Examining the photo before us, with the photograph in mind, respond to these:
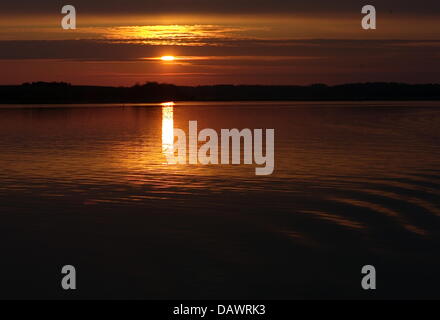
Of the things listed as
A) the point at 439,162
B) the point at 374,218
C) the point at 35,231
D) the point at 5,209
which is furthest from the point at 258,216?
the point at 439,162

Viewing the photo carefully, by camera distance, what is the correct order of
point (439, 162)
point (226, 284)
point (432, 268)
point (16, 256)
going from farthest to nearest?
point (439, 162)
point (16, 256)
point (432, 268)
point (226, 284)

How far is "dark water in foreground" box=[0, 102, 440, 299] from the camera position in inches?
460

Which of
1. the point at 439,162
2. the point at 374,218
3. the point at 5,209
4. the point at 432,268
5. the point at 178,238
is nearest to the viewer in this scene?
the point at 432,268

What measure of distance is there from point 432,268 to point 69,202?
10003 millimetres

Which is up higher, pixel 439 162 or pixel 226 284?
pixel 439 162

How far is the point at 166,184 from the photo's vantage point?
72.8ft

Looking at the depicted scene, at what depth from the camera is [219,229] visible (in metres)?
15.5

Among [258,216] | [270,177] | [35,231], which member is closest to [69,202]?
[35,231]

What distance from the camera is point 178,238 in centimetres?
1465

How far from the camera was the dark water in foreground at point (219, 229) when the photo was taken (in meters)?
11.7

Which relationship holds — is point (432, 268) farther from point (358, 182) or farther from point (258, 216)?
point (358, 182)
